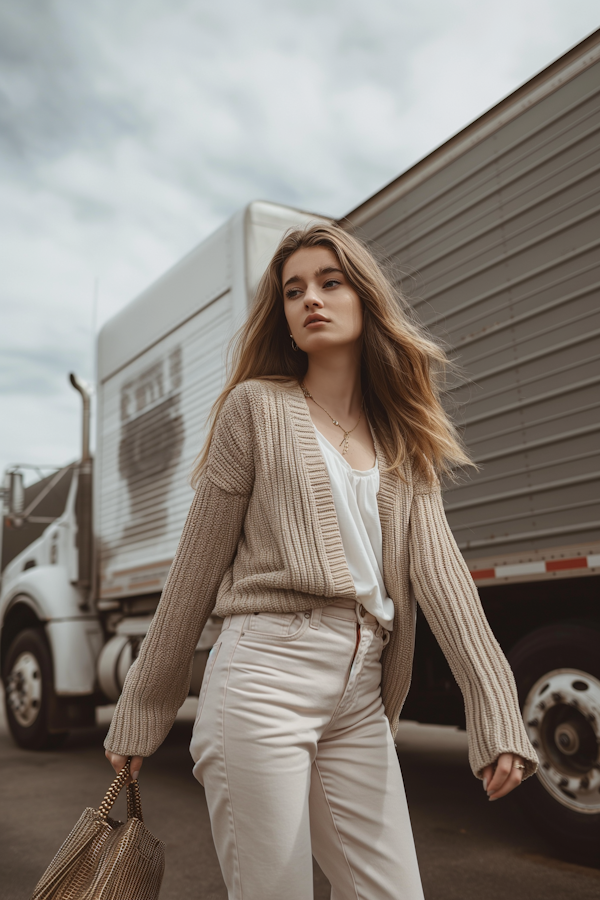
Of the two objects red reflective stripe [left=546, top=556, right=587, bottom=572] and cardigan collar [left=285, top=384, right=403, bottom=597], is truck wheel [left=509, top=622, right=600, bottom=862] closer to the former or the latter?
red reflective stripe [left=546, top=556, right=587, bottom=572]

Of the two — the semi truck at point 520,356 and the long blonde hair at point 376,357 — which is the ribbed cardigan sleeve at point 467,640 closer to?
the long blonde hair at point 376,357

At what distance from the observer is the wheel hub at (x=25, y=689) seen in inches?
247

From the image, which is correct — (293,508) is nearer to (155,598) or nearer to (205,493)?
(205,493)

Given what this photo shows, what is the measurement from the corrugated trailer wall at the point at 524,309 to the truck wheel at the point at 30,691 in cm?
409

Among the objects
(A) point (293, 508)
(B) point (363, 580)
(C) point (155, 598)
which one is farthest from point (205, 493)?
(C) point (155, 598)

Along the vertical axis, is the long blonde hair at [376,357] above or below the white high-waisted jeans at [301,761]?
above

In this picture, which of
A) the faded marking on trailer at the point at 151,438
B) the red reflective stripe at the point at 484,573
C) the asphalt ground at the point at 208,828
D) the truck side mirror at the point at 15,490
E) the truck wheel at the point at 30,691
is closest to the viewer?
the asphalt ground at the point at 208,828

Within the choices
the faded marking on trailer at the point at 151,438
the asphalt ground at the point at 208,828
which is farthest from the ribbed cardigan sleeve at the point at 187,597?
the faded marking on trailer at the point at 151,438

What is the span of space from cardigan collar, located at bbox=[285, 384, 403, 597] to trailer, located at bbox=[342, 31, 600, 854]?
1.55 metres

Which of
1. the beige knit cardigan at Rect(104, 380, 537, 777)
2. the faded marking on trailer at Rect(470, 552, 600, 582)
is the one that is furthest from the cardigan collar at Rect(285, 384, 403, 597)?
the faded marking on trailer at Rect(470, 552, 600, 582)

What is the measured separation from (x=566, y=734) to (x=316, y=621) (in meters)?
2.03

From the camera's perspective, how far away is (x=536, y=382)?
3.19 metres

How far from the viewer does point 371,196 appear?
402 centimetres

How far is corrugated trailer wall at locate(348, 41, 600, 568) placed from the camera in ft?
9.88
